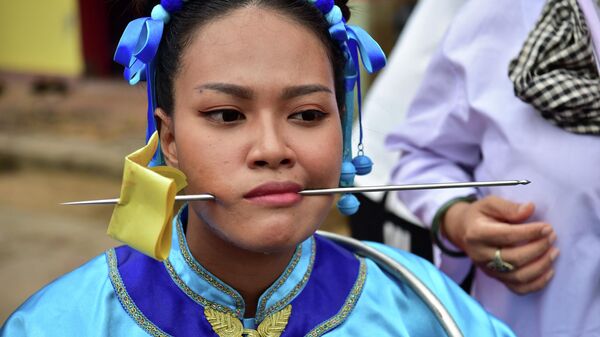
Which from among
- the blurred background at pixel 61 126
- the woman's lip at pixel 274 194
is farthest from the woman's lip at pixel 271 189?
the blurred background at pixel 61 126

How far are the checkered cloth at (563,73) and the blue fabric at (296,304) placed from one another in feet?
1.40

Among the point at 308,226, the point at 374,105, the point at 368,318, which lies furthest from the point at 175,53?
the point at 374,105

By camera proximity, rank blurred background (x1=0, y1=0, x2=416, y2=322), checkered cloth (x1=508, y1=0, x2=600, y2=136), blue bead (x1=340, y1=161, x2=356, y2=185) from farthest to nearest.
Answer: blurred background (x1=0, y1=0, x2=416, y2=322) → checkered cloth (x1=508, y1=0, x2=600, y2=136) → blue bead (x1=340, y1=161, x2=356, y2=185)

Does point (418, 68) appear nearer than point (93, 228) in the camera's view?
Answer: Yes

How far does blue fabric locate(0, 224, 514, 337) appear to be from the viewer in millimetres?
1378

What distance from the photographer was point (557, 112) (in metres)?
1.65

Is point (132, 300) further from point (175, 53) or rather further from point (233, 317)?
point (175, 53)

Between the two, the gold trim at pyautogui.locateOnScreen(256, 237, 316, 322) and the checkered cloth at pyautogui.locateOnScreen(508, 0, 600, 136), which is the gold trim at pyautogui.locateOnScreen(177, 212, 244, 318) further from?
the checkered cloth at pyautogui.locateOnScreen(508, 0, 600, 136)

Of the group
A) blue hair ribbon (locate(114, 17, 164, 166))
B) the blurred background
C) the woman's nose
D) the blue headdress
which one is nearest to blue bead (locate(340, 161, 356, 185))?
the blue headdress

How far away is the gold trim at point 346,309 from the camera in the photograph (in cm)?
146

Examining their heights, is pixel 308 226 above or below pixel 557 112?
below

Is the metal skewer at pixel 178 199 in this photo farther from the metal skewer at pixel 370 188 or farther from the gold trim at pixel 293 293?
the gold trim at pixel 293 293

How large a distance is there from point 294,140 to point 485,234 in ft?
2.02

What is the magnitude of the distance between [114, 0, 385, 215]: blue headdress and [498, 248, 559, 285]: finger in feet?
1.43
